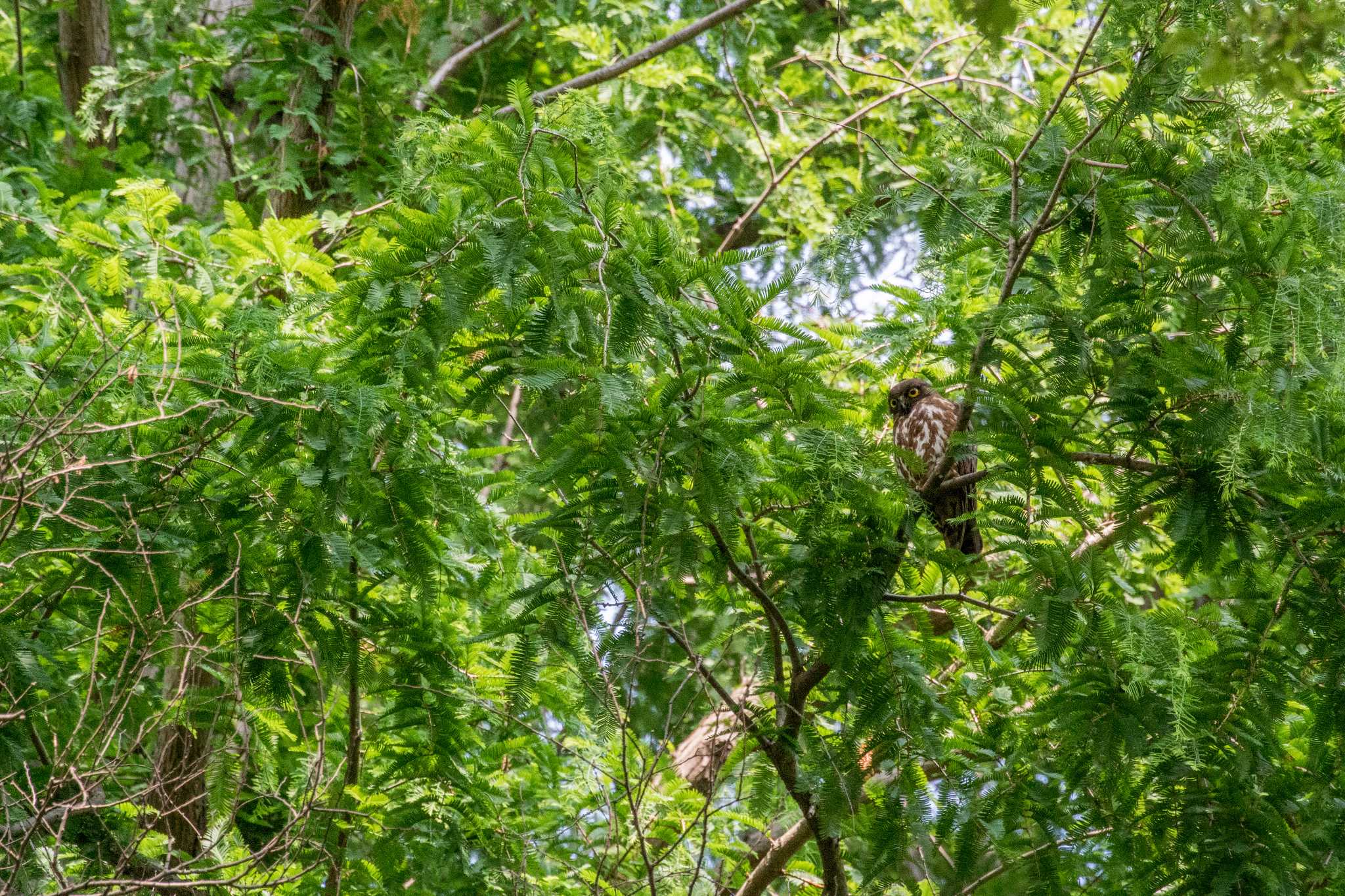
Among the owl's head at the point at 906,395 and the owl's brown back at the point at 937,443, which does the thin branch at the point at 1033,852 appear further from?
the owl's head at the point at 906,395

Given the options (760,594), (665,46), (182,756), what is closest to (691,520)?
(760,594)

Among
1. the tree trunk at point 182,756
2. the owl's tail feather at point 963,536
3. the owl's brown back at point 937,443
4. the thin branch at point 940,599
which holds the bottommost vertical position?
the tree trunk at point 182,756

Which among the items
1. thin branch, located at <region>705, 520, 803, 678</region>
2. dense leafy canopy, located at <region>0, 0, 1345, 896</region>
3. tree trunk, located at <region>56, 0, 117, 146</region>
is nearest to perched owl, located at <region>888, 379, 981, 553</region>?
dense leafy canopy, located at <region>0, 0, 1345, 896</region>

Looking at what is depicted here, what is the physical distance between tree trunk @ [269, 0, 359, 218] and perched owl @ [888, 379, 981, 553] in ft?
9.43

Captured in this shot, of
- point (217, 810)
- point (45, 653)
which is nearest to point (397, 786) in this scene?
point (217, 810)

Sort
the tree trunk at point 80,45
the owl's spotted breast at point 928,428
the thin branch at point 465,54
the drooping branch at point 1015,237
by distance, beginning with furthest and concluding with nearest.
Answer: the thin branch at point 465,54
the tree trunk at point 80,45
the owl's spotted breast at point 928,428
the drooping branch at point 1015,237

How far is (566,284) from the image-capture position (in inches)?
125

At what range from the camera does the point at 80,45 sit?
6707 millimetres

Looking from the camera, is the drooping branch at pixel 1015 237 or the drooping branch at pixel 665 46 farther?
the drooping branch at pixel 665 46

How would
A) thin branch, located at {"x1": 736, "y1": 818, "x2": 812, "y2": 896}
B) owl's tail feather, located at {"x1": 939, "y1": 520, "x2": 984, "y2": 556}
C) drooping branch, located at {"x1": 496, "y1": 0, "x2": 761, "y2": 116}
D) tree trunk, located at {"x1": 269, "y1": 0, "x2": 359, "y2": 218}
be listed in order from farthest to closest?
drooping branch, located at {"x1": 496, "y1": 0, "x2": 761, "y2": 116} → tree trunk, located at {"x1": 269, "y1": 0, "x2": 359, "y2": 218} → owl's tail feather, located at {"x1": 939, "y1": 520, "x2": 984, "y2": 556} → thin branch, located at {"x1": 736, "y1": 818, "x2": 812, "y2": 896}

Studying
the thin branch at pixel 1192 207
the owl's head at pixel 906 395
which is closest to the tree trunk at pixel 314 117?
the owl's head at pixel 906 395

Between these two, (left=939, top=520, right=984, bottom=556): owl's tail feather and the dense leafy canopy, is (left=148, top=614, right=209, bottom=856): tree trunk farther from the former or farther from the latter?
(left=939, top=520, right=984, bottom=556): owl's tail feather

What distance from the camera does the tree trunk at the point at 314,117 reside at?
5.93m

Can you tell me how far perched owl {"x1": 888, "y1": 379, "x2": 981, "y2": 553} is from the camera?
4.57 metres
